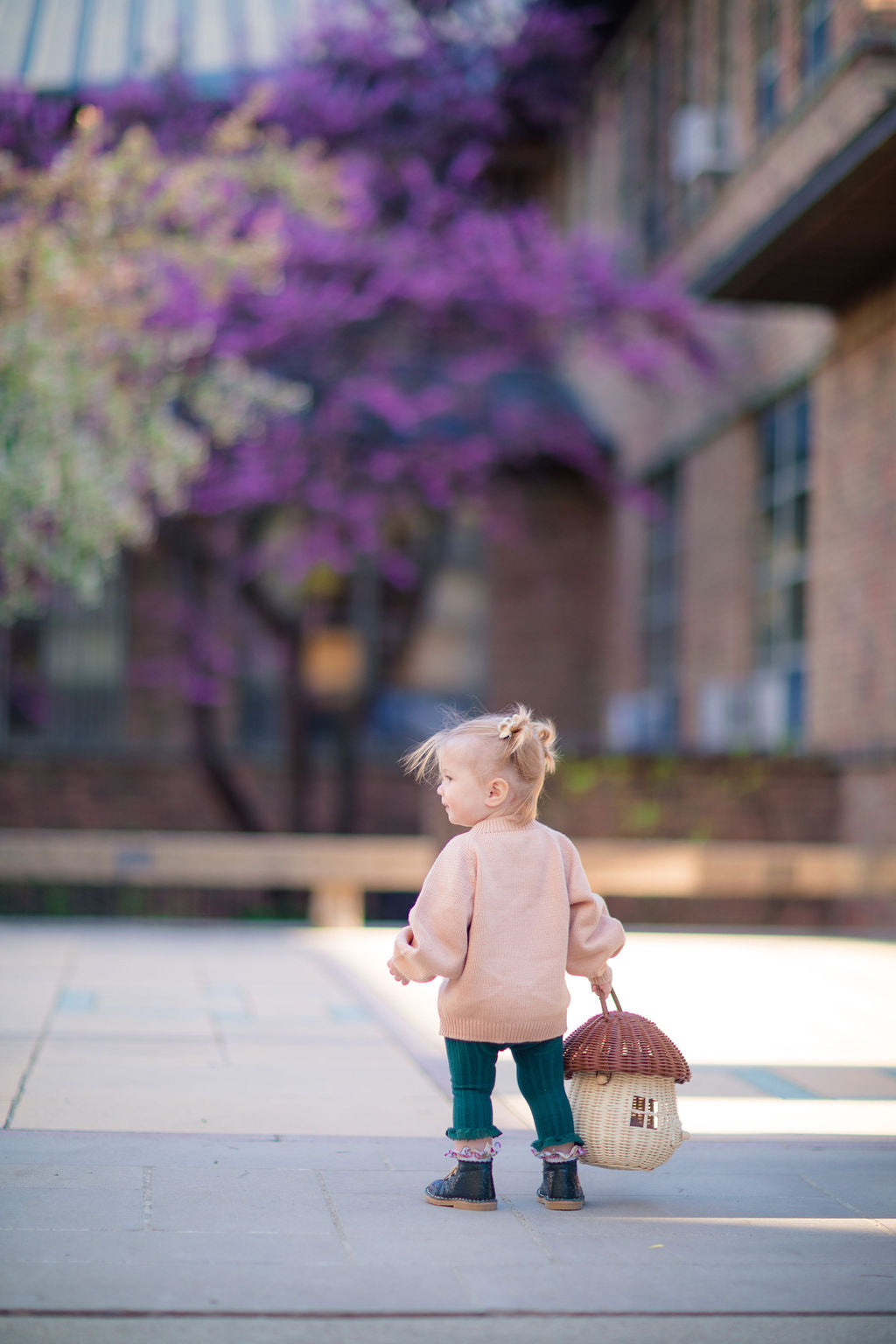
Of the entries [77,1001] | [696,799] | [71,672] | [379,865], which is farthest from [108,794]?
[77,1001]

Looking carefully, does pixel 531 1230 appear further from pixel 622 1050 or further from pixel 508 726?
pixel 508 726

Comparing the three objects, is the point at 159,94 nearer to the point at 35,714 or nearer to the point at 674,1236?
the point at 35,714

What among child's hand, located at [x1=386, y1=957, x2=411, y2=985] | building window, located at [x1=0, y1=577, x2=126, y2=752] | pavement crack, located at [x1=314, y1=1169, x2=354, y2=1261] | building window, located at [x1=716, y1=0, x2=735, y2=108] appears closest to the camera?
pavement crack, located at [x1=314, y1=1169, x2=354, y2=1261]

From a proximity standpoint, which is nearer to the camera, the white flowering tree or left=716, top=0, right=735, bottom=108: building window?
the white flowering tree

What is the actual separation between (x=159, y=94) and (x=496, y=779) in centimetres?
1197

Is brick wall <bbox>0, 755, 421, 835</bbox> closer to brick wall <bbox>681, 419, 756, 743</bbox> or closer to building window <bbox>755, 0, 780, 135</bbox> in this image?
brick wall <bbox>681, 419, 756, 743</bbox>

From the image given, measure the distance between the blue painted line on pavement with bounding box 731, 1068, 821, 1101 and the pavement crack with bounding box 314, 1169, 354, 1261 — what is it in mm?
2108

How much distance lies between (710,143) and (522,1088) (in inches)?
465

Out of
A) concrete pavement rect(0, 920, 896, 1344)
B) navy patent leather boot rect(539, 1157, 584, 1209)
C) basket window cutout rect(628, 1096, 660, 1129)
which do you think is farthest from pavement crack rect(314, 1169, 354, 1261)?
basket window cutout rect(628, 1096, 660, 1129)

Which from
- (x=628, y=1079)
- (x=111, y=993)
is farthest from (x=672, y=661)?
(x=628, y=1079)

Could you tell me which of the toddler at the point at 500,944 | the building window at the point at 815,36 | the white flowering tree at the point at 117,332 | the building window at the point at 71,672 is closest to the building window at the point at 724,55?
the building window at the point at 815,36

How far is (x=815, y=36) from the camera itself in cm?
1267

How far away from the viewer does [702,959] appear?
10242mm

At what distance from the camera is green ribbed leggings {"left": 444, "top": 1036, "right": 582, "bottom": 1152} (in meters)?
4.20
